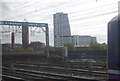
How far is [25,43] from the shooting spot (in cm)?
5812

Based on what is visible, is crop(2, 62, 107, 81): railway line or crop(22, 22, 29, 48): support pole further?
crop(22, 22, 29, 48): support pole

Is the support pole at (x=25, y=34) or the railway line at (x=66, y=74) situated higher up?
the support pole at (x=25, y=34)

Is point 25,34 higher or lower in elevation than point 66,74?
higher

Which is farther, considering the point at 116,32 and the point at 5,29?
the point at 5,29

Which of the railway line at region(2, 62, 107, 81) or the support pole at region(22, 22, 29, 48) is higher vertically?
the support pole at region(22, 22, 29, 48)

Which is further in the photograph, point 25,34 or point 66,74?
point 25,34

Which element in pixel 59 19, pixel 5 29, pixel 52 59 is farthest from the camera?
pixel 59 19

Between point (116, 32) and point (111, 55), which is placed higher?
point (116, 32)

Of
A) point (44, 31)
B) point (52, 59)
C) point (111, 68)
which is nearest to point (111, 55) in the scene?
point (111, 68)

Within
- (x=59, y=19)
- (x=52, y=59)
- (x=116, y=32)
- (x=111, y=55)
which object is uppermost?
(x=59, y=19)

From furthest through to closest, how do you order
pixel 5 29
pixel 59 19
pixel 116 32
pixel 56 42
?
pixel 56 42 → pixel 59 19 → pixel 5 29 → pixel 116 32

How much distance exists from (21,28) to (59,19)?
9724mm

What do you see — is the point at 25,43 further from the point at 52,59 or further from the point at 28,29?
the point at 52,59

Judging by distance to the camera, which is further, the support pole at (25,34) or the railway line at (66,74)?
the support pole at (25,34)
